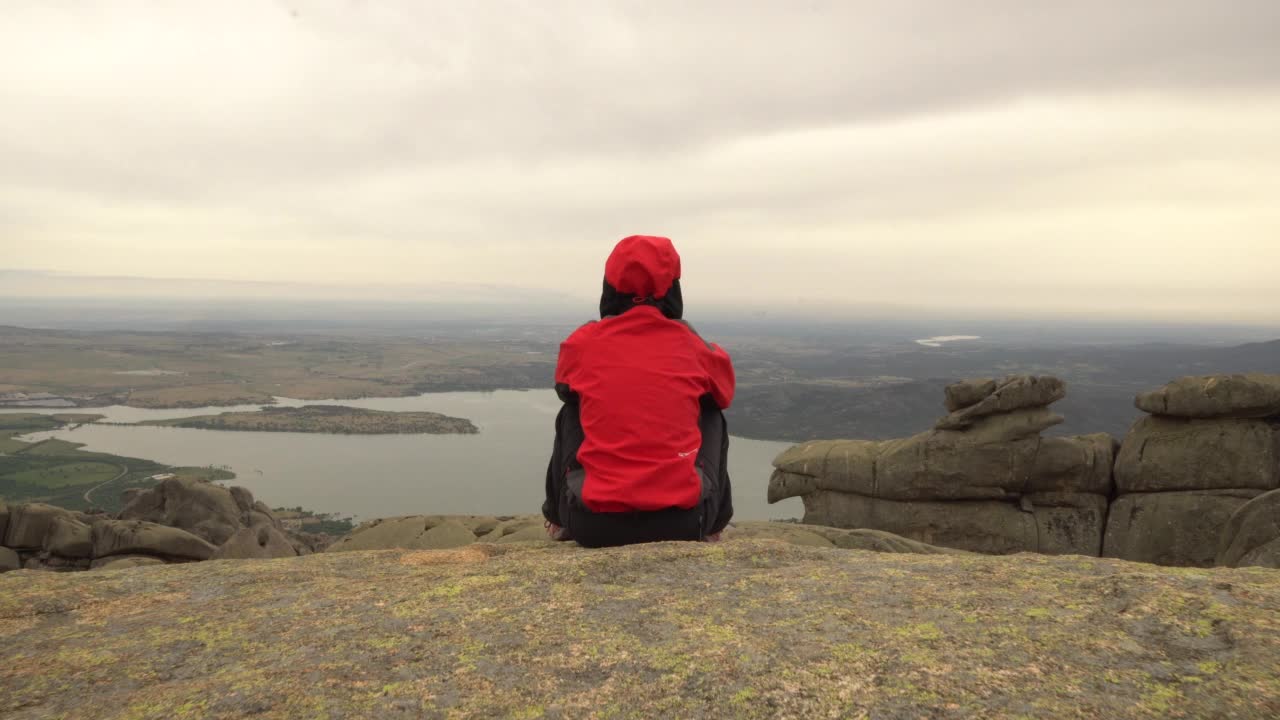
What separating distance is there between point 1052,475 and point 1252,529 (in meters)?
11.6

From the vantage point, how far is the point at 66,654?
13.3 ft

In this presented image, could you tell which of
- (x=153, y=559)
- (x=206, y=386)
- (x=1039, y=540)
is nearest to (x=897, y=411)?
(x=1039, y=540)

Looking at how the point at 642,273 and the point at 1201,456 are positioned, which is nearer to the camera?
the point at 642,273

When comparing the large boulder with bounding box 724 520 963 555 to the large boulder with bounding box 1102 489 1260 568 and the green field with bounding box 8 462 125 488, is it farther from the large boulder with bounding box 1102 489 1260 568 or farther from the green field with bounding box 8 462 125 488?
the green field with bounding box 8 462 125 488

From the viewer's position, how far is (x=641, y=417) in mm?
5945

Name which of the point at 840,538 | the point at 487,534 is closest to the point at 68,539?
the point at 487,534

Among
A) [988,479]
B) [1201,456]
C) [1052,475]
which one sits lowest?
[988,479]

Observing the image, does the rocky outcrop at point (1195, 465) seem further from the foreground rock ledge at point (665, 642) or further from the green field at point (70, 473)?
the green field at point (70, 473)

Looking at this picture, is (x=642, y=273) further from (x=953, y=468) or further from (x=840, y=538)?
(x=953, y=468)

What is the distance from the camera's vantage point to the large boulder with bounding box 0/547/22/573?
2055 cm

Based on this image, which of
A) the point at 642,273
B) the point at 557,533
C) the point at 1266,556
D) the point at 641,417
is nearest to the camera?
the point at 641,417

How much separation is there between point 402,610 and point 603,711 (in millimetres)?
2106

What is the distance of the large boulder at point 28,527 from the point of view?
2198 cm

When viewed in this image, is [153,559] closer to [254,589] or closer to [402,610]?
[254,589]
